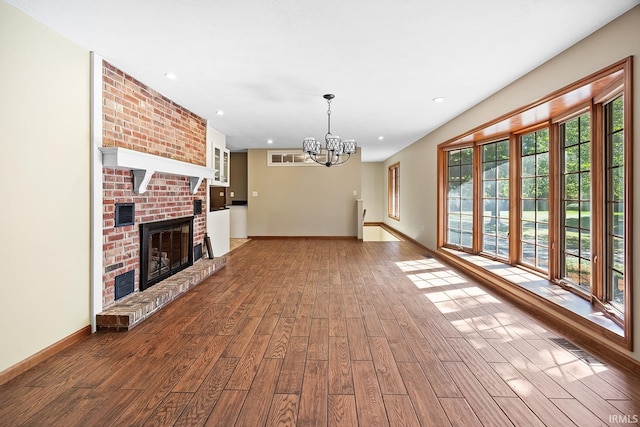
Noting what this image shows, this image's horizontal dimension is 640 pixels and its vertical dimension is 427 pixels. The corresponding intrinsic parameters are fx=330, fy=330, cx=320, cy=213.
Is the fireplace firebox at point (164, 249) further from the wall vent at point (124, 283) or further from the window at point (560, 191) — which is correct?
the window at point (560, 191)

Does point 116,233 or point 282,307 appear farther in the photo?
point 282,307

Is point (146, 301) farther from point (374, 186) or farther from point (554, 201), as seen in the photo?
point (374, 186)

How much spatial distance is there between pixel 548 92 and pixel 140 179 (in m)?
4.00

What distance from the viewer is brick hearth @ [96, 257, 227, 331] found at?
2838 millimetres

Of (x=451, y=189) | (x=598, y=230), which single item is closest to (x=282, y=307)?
(x=598, y=230)

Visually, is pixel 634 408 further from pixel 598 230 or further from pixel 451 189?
pixel 451 189

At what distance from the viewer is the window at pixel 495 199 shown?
4680mm

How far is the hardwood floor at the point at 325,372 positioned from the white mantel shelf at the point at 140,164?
136 centimetres

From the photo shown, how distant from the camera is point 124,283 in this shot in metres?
3.28

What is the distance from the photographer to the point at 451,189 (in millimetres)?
6027

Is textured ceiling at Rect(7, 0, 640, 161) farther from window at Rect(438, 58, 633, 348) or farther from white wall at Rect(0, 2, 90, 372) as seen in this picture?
window at Rect(438, 58, 633, 348)

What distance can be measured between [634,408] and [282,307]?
264 cm

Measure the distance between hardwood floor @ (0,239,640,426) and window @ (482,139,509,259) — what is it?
57.3 inches

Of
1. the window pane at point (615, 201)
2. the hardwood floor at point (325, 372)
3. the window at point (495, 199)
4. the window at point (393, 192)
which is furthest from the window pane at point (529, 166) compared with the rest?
the window at point (393, 192)
